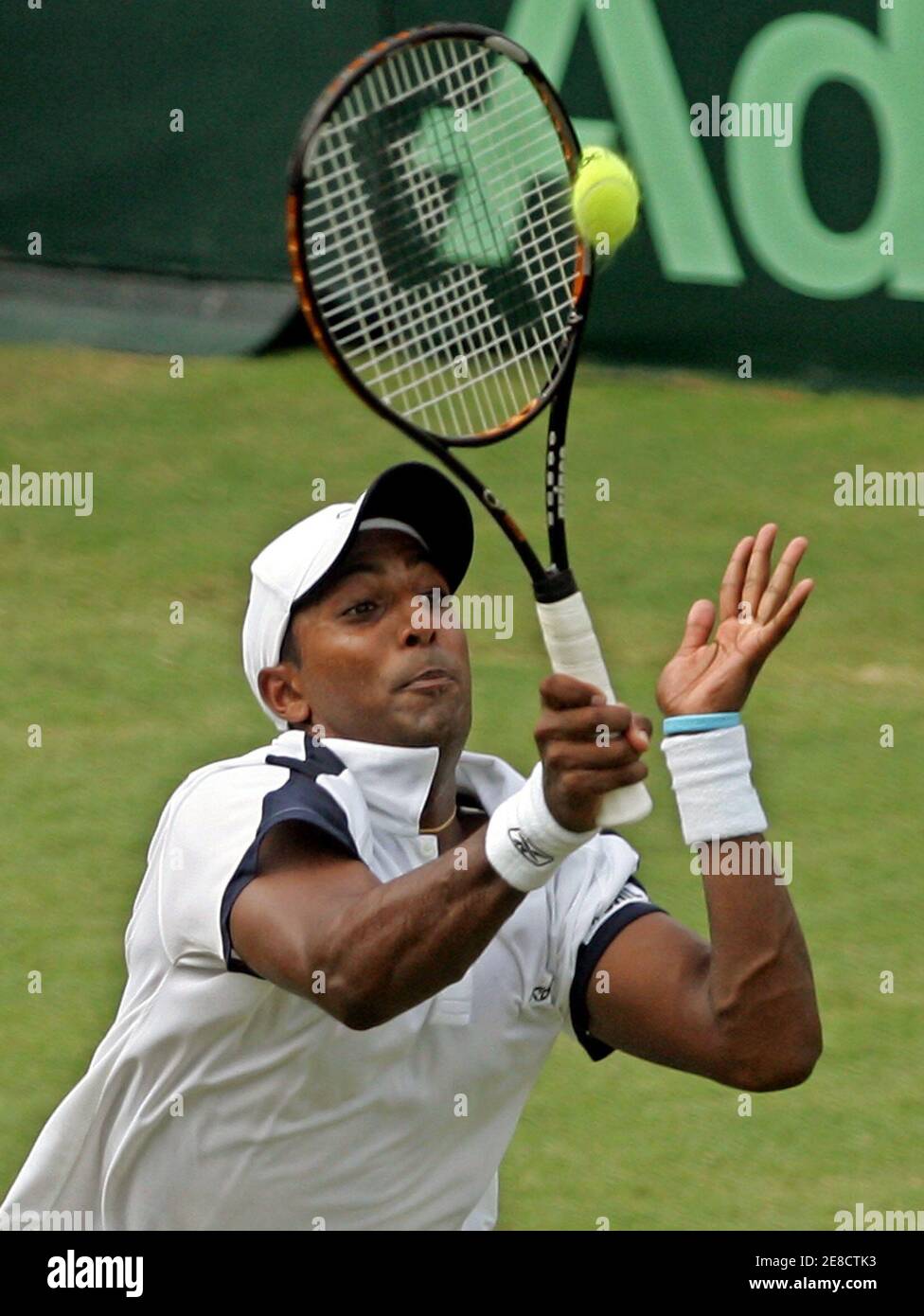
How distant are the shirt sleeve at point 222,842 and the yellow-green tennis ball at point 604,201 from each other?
1.04 meters

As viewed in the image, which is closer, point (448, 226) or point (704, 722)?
point (704, 722)

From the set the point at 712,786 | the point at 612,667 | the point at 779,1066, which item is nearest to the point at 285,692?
the point at 712,786

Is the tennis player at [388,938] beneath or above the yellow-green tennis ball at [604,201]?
beneath

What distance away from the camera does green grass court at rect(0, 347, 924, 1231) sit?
230 inches

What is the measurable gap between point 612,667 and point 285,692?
4.75 m

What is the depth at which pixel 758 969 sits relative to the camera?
339 cm

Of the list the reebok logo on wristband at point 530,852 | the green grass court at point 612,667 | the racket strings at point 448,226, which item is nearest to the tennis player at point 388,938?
the reebok logo on wristband at point 530,852

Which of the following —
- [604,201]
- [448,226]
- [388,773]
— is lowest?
[388,773]

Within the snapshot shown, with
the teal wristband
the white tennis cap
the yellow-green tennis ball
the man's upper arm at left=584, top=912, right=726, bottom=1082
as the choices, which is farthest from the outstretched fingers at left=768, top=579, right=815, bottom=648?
the yellow-green tennis ball

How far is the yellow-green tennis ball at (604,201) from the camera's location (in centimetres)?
388

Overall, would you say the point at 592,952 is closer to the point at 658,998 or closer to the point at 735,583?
the point at 658,998

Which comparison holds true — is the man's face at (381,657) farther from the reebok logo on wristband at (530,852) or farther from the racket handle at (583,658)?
the reebok logo on wristband at (530,852)

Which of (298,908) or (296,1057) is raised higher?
(298,908)

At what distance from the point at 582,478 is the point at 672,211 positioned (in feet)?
4.77
